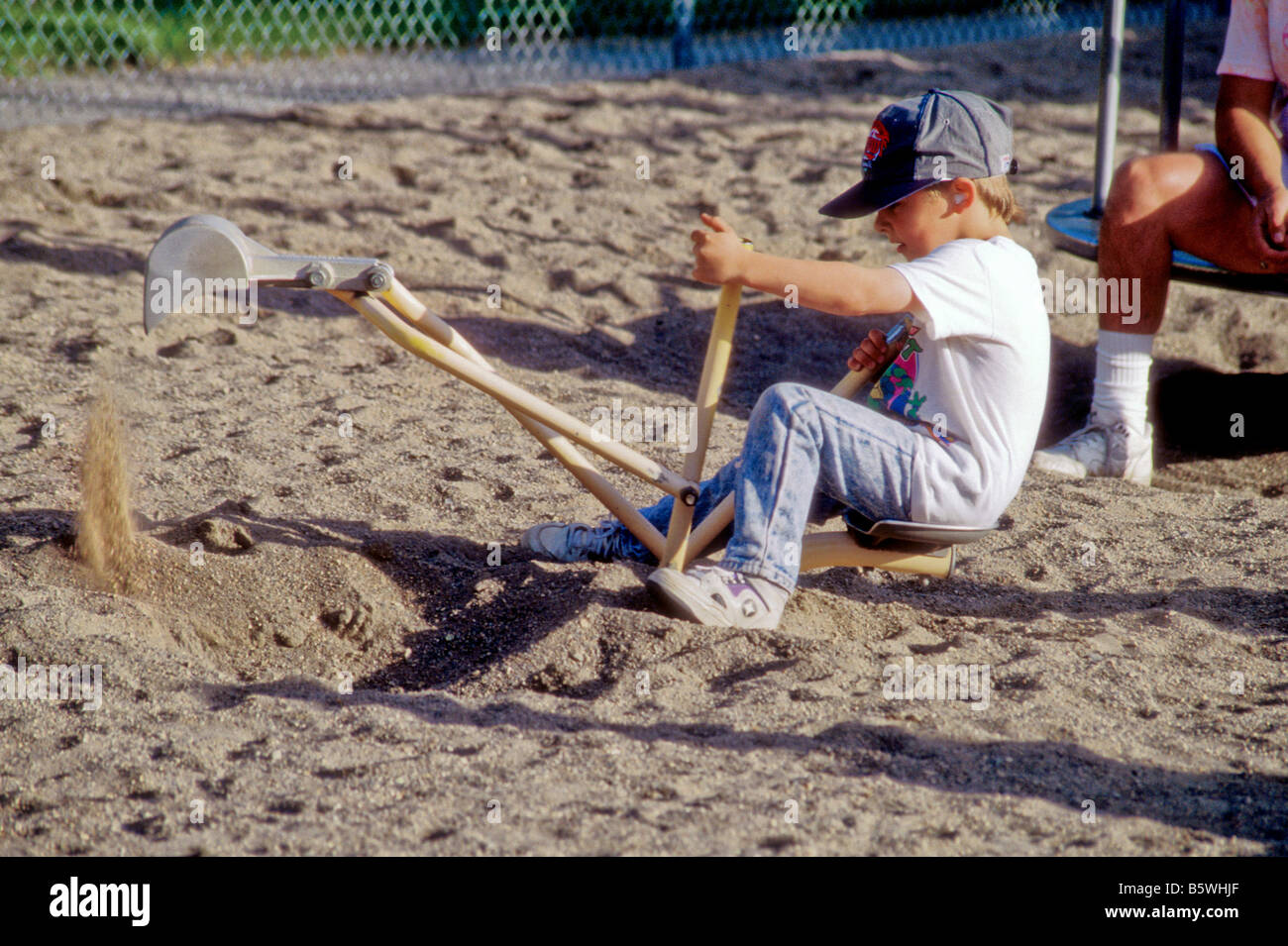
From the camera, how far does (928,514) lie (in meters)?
2.25

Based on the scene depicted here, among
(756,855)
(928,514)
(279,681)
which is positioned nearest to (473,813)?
(756,855)

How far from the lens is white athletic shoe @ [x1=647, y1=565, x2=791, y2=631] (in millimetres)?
2256

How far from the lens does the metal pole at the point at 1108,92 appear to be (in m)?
3.89

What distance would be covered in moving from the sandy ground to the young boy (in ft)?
0.58

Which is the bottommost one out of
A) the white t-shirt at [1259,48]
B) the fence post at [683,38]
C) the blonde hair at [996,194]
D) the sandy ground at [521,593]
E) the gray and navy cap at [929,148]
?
the sandy ground at [521,593]

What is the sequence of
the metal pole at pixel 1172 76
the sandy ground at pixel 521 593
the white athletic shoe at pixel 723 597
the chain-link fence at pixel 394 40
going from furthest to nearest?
the chain-link fence at pixel 394 40, the metal pole at pixel 1172 76, the white athletic shoe at pixel 723 597, the sandy ground at pixel 521 593

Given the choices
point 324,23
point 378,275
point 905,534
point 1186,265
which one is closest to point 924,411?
point 905,534

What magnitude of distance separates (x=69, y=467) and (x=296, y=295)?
1.40 m

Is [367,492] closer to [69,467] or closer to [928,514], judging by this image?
[69,467]

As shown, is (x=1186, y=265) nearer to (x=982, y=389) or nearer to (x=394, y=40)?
(x=982, y=389)

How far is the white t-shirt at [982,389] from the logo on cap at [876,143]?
23 centimetres

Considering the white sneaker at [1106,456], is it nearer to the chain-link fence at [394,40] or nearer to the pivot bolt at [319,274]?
the pivot bolt at [319,274]

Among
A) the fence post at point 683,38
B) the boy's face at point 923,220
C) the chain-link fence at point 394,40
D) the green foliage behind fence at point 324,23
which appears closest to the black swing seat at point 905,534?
the boy's face at point 923,220
